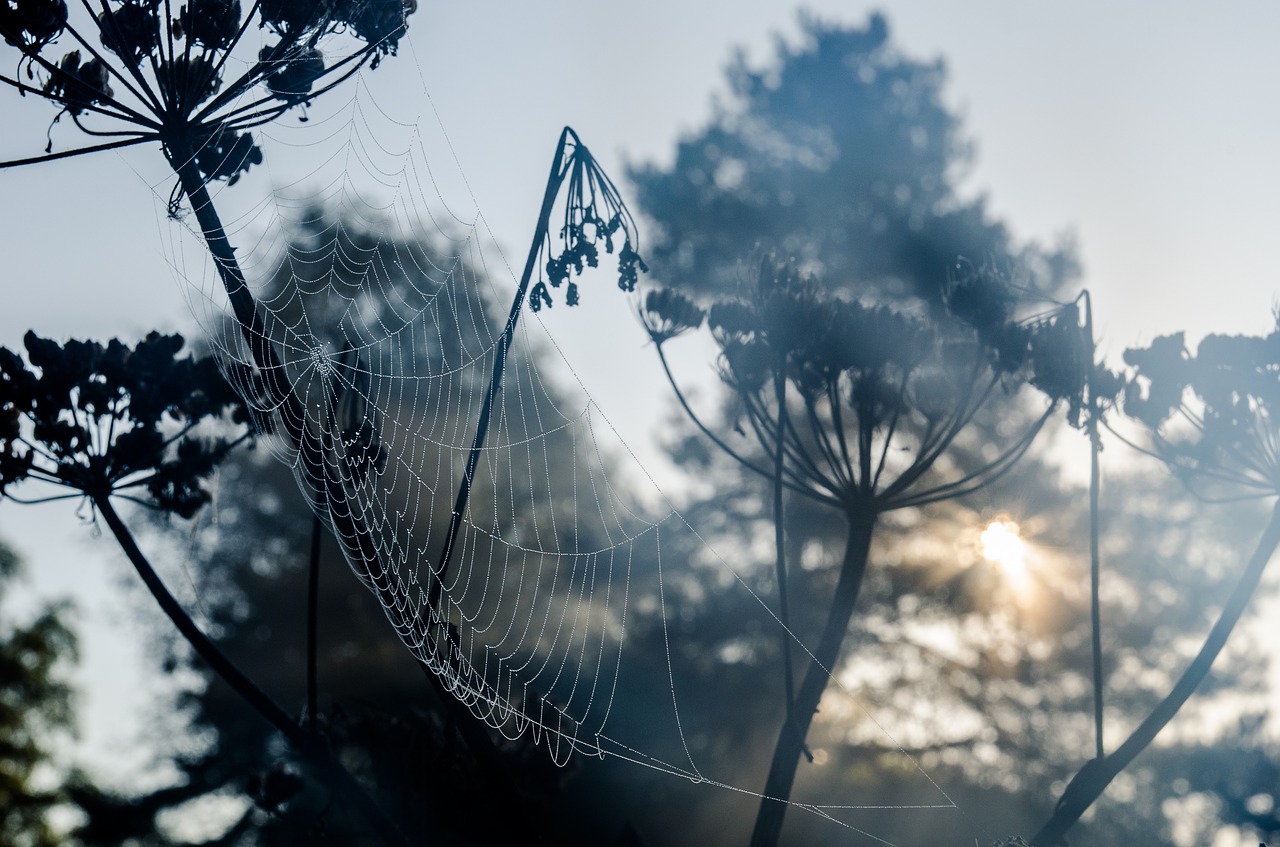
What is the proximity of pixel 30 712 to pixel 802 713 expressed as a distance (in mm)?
30055

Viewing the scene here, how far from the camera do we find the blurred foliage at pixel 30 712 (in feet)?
96.2

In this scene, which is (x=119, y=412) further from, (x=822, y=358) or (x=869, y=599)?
(x=869, y=599)

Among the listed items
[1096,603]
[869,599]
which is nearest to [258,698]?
[1096,603]

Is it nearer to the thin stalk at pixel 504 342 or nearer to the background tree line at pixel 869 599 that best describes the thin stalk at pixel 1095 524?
the thin stalk at pixel 504 342

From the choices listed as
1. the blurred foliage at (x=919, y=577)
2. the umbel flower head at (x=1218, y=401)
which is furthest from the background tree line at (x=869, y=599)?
the umbel flower head at (x=1218, y=401)

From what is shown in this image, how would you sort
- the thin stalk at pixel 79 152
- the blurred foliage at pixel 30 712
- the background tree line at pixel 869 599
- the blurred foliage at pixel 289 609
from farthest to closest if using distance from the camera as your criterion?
the blurred foliage at pixel 30 712
the background tree line at pixel 869 599
the blurred foliage at pixel 289 609
the thin stalk at pixel 79 152

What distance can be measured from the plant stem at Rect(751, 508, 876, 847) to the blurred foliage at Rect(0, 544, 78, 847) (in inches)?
1039

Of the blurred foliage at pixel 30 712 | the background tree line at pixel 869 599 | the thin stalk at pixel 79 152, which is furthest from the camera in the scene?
the blurred foliage at pixel 30 712

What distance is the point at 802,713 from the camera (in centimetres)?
750

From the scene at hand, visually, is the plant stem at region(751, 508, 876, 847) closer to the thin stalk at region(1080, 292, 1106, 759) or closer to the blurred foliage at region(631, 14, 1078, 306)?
the thin stalk at region(1080, 292, 1106, 759)

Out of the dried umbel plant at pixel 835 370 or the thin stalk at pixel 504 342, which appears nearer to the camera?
the thin stalk at pixel 504 342

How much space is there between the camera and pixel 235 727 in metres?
22.4

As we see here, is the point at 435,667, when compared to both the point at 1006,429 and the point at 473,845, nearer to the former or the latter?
the point at 473,845

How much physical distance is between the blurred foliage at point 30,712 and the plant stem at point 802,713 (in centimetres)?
2639
